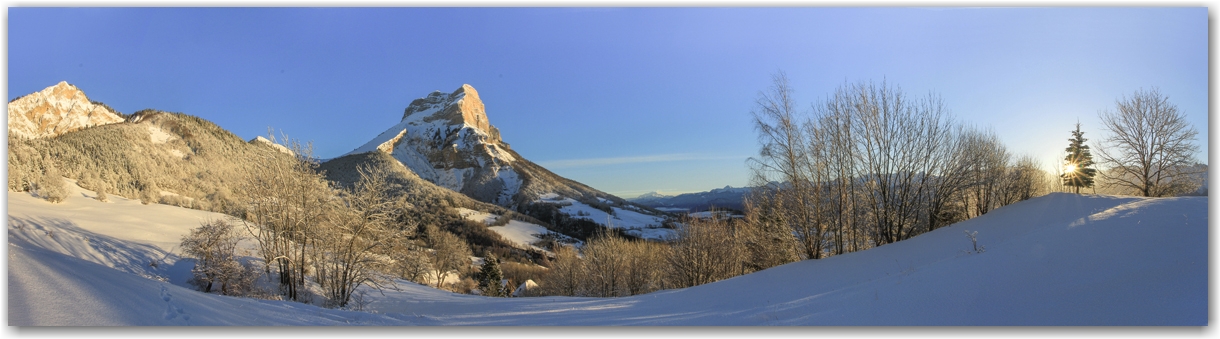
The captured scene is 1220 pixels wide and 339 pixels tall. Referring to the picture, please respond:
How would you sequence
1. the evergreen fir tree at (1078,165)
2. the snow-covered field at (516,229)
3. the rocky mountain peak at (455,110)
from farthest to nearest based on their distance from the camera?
the rocky mountain peak at (455,110) < the snow-covered field at (516,229) < the evergreen fir tree at (1078,165)

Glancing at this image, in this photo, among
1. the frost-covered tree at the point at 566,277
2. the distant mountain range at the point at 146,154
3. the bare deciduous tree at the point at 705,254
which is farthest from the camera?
the frost-covered tree at the point at 566,277

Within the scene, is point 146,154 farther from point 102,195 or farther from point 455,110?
point 455,110

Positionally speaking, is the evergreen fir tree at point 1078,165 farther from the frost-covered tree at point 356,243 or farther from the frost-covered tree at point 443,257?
the frost-covered tree at point 443,257

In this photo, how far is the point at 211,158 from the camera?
90.8ft

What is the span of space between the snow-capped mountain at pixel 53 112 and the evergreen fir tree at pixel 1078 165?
1836 cm

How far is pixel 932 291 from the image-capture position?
16.5 feet

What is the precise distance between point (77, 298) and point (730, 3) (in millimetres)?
8297

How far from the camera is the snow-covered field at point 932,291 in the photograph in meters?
4.22

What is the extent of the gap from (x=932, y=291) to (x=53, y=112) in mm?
17199

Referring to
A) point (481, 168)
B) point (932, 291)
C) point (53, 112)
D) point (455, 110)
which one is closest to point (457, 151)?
point (481, 168)

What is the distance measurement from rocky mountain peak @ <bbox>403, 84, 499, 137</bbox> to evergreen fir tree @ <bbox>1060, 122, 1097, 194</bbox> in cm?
13048

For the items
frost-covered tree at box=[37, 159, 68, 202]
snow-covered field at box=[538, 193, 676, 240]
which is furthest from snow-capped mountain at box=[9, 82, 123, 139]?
snow-covered field at box=[538, 193, 676, 240]

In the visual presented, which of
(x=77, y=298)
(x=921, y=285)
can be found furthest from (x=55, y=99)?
(x=921, y=285)

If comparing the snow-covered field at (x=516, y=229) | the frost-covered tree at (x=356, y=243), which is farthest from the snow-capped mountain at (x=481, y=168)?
the frost-covered tree at (x=356, y=243)
